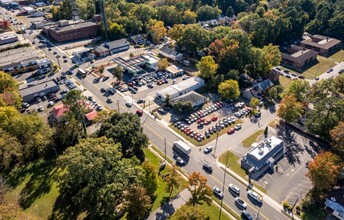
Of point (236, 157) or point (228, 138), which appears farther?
point (228, 138)

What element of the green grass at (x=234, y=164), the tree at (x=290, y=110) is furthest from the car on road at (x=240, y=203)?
the tree at (x=290, y=110)

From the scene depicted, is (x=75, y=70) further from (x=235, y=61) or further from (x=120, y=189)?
(x=120, y=189)

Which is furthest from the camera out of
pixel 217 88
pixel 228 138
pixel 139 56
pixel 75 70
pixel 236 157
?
pixel 139 56

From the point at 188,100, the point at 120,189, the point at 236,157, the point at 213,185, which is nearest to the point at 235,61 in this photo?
the point at 188,100

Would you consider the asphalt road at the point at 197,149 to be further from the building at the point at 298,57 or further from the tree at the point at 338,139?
the building at the point at 298,57

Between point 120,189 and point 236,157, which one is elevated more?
point 120,189

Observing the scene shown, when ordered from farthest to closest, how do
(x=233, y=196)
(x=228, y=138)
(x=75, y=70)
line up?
1. (x=75, y=70)
2. (x=228, y=138)
3. (x=233, y=196)

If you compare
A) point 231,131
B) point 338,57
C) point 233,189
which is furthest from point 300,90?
point 338,57
